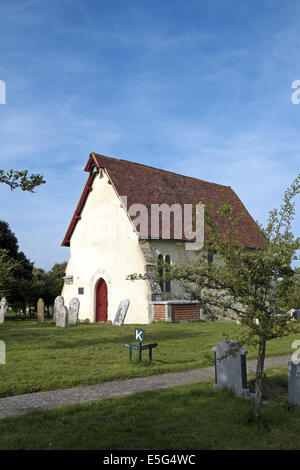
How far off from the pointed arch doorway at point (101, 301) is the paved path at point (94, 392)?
1706 centimetres

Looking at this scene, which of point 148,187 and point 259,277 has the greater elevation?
point 148,187

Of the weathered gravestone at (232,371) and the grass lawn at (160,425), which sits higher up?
the weathered gravestone at (232,371)

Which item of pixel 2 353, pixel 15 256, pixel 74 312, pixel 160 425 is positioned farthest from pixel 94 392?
pixel 15 256

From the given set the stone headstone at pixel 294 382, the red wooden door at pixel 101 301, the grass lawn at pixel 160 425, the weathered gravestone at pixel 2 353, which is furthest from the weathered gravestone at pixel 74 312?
the stone headstone at pixel 294 382

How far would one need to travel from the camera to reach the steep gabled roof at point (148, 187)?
2603 cm

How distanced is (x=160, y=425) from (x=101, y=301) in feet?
69.7

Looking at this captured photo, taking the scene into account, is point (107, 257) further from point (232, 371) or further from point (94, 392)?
point (232, 371)

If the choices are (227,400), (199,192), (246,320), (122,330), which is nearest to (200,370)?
(227,400)

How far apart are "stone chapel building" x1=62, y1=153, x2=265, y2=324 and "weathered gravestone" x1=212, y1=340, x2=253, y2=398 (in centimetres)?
1446

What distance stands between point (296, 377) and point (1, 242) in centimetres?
3471

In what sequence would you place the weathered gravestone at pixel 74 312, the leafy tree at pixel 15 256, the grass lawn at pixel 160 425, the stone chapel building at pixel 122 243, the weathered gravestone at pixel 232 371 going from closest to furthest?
the grass lawn at pixel 160 425 → the weathered gravestone at pixel 232 371 → the weathered gravestone at pixel 74 312 → the stone chapel building at pixel 122 243 → the leafy tree at pixel 15 256

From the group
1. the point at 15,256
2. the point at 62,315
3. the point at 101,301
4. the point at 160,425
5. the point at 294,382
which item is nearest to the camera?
the point at 160,425

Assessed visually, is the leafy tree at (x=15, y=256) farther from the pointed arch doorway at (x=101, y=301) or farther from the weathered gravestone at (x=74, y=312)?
the weathered gravestone at (x=74, y=312)

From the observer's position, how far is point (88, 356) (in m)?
12.3
